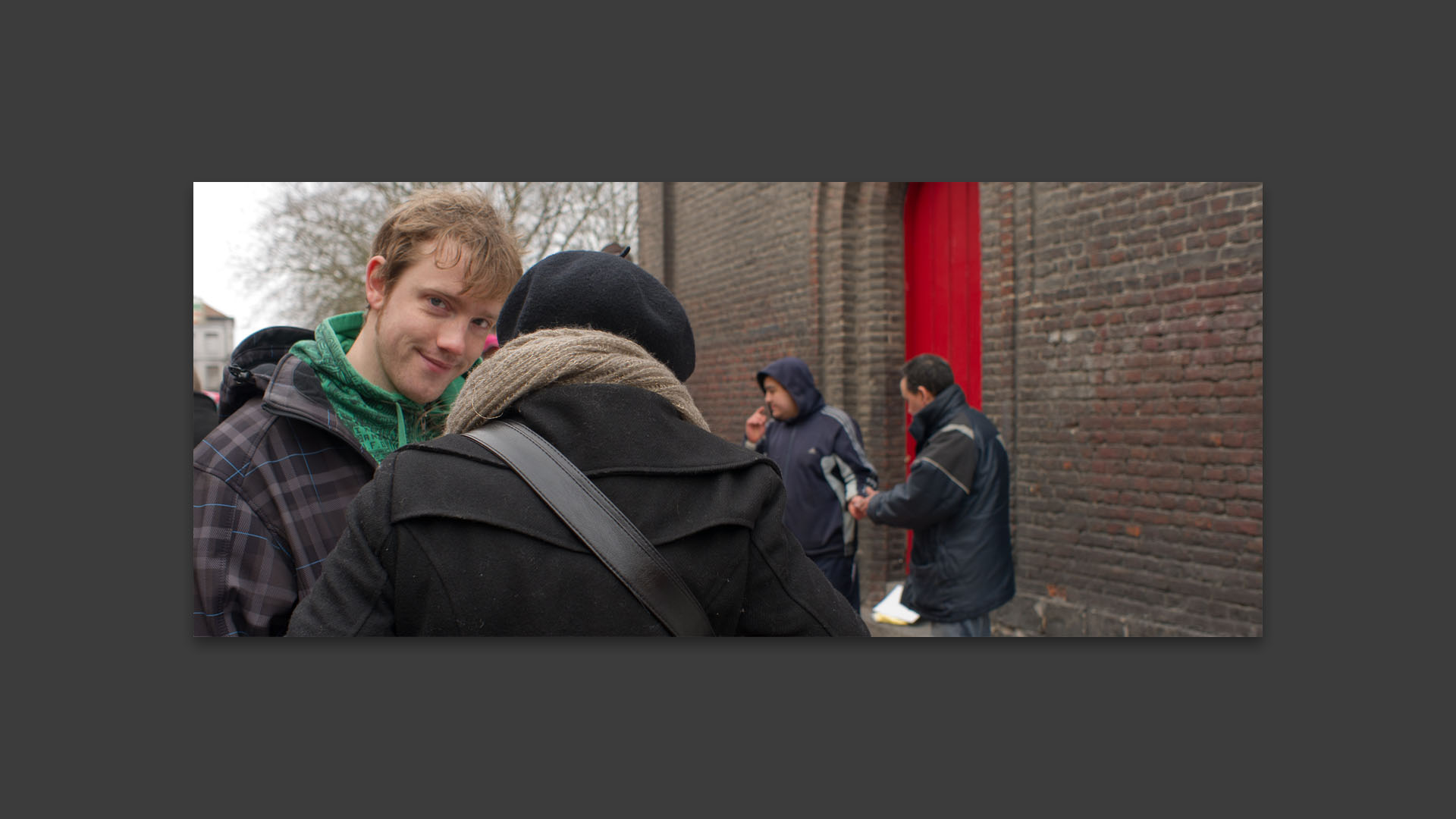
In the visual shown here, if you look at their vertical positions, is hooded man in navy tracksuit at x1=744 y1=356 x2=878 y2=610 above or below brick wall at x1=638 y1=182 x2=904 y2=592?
below

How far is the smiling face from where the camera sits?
196 centimetres

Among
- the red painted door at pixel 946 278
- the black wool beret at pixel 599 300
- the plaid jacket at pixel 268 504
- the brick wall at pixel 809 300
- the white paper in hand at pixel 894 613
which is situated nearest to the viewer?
the black wool beret at pixel 599 300

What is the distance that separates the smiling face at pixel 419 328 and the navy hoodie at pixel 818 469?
258 centimetres

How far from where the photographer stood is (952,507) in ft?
13.0

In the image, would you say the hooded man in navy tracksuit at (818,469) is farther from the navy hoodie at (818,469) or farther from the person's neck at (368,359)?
the person's neck at (368,359)

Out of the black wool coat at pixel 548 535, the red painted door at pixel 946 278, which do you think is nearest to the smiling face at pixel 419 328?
the black wool coat at pixel 548 535

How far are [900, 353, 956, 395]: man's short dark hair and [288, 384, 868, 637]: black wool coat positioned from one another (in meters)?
2.85

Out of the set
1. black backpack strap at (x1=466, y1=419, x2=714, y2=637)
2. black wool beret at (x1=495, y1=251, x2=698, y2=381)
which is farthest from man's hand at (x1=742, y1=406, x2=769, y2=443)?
black backpack strap at (x1=466, y1=419, x2=714, y2=637)

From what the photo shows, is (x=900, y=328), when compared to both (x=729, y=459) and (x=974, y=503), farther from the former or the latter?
(x=729, y=459)

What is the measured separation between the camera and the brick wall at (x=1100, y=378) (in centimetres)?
372

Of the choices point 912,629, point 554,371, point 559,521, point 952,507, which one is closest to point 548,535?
point 559,521

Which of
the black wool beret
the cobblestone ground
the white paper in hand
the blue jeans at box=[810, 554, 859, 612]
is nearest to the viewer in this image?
the black wool beret

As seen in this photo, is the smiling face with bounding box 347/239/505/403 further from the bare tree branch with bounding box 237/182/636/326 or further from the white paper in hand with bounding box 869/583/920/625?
the white paper in hand with bounding box 869/583/920/625

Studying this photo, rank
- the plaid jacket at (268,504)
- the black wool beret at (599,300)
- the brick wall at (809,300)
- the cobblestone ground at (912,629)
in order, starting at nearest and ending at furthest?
the black wool beret at (599,300) < the plaid jacket at (268,504) < the cobblestone ground at (912,629) < the brick wall at (809,300)
